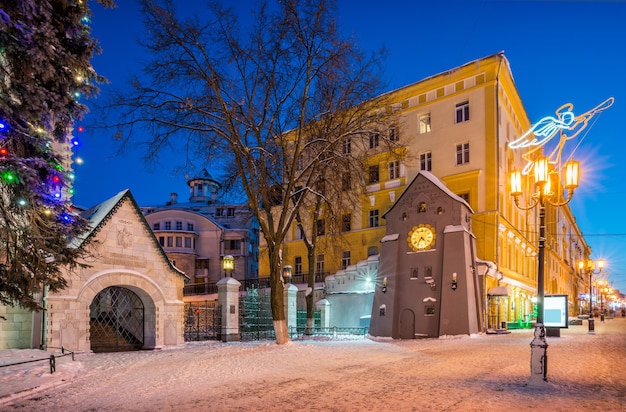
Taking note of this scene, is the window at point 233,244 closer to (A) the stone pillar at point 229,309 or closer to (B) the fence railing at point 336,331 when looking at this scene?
(B) the fence railing at point 336,331

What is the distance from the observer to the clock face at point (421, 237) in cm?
2770

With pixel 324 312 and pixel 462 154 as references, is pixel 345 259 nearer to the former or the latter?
pixel 324 312

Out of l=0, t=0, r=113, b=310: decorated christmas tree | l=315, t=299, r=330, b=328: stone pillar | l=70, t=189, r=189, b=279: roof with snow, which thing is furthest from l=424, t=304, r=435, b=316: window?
l=0, t=0, r=113, b=310: decorated christmas tree

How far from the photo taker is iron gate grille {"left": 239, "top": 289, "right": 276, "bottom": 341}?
25.2 metres

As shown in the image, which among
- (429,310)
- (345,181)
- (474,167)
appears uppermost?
(474,167)

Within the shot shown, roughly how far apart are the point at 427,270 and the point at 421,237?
1869mm

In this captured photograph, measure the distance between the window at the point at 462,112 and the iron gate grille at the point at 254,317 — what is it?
1760cm

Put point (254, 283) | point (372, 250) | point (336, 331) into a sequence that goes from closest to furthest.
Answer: point (336, 331)
point (372, 250)
point (254, 283)

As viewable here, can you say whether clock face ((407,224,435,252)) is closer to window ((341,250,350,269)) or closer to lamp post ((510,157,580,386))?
window ((341,250,350,269))

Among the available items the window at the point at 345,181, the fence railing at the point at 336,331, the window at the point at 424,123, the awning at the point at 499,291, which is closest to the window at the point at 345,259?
the fence railing at the point at 336,331

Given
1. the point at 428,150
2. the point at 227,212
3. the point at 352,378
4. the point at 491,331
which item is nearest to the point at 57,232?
the point at 352,378

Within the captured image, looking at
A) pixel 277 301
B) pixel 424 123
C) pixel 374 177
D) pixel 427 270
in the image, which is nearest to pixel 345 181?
pixel 277 301

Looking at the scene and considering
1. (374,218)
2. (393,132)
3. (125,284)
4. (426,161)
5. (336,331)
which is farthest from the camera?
(374,218)

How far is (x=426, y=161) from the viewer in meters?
36.0
